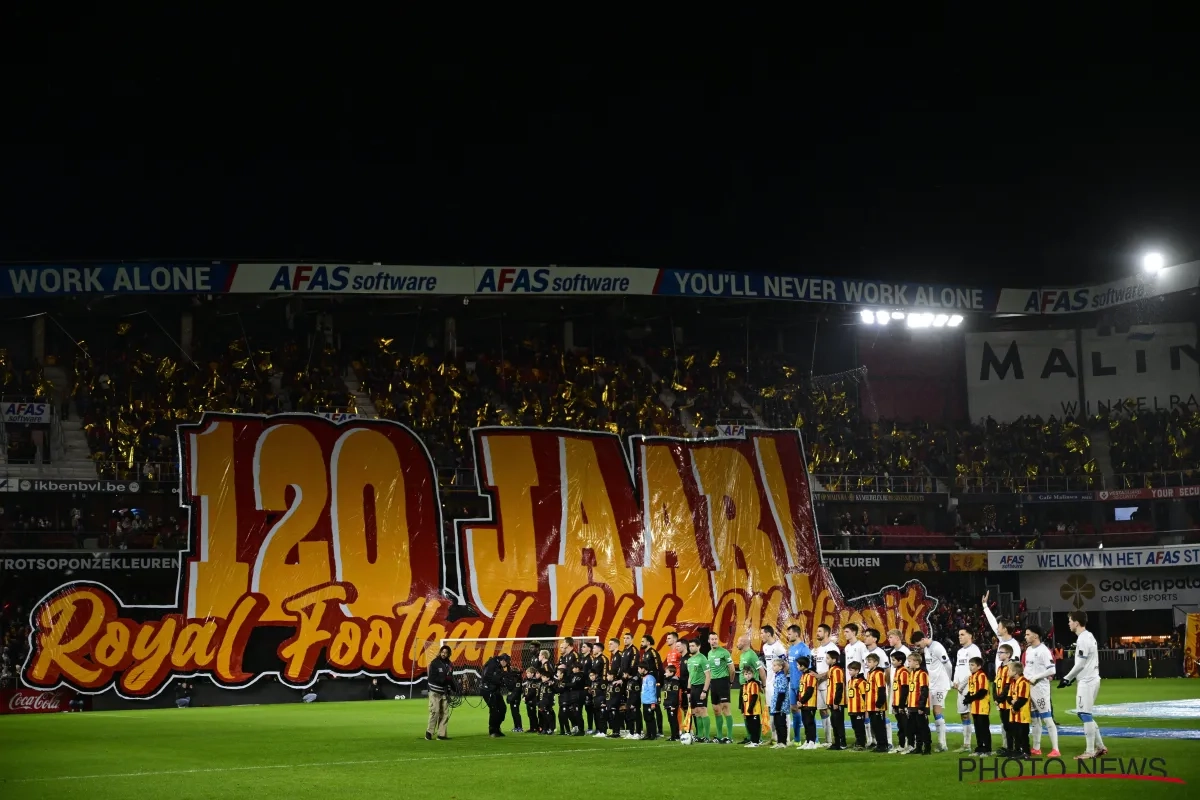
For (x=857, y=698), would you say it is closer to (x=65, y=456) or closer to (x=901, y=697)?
(x=901, y=697)

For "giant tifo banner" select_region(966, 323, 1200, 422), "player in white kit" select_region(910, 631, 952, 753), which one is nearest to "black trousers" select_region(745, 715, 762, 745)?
"player in white kit" select_region(910, 631, 952, 753)

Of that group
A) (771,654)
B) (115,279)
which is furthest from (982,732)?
(115,279)

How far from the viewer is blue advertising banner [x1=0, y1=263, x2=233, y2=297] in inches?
1556

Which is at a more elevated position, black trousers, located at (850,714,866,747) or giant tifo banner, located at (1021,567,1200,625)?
giant tifo banner, located at (1021,567,1200,625)

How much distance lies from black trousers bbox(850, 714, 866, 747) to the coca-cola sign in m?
22.7

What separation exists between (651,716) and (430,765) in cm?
560

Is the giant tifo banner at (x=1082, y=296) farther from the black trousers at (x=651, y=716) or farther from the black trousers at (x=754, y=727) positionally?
the black trousers at (x=754, y=727)

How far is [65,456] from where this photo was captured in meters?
39.1

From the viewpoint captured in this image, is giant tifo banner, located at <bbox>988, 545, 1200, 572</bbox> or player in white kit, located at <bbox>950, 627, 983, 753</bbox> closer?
player in white kit, located at <bbox>950, 627, 983, 753</bbox>

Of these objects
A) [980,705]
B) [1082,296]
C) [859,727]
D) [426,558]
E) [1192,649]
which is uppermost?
[1082,296]

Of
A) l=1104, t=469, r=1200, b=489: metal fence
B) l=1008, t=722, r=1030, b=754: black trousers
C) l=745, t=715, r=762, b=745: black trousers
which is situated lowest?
l=745, t=715, r=762, b=745: black trousers

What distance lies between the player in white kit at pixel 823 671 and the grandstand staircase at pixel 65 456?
2410 centimetres

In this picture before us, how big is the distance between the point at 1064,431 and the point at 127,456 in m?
34.9

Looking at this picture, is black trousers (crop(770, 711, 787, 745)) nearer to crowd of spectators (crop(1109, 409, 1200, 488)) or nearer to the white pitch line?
the white pitch line
